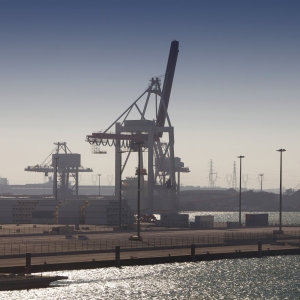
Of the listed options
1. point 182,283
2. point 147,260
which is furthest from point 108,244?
point 182,283

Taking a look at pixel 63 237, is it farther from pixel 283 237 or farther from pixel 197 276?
pixel 197 276

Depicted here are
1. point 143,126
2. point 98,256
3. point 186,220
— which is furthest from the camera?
point 143,126

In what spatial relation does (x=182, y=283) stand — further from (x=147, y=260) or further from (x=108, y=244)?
(x=108, y=244)

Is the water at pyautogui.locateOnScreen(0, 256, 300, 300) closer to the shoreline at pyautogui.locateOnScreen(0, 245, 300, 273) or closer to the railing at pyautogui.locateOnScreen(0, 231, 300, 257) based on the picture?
the shoreline at pyautogui.locateOnScreen(0, 245, 300, 273)

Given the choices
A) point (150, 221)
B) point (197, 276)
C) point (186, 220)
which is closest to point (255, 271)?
point (197, 276)

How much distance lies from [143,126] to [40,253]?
11607 cm

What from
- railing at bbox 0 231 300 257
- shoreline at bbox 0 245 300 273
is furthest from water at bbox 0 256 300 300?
railing at bbox 0 231 300 257

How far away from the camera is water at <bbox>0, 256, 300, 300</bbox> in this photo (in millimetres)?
62438

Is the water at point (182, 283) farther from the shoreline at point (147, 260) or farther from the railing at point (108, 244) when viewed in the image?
the railing at point (108, 244)

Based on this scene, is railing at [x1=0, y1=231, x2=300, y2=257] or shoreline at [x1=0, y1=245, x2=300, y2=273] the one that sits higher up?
railing at [x1=0, y1=231, x2=300, y2=257]

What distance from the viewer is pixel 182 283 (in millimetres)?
68125

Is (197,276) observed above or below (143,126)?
below

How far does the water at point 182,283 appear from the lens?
205 feet

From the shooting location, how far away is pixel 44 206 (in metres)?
162
